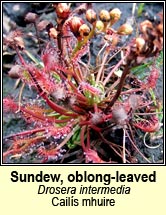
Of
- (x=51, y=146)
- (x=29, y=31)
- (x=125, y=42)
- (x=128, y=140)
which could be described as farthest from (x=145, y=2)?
(x=51, y=146)

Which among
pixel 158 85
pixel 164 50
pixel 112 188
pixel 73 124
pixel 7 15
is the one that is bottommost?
pixel 112 188

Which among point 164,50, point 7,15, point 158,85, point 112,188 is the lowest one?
point 112,188

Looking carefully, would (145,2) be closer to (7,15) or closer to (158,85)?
(158,85)

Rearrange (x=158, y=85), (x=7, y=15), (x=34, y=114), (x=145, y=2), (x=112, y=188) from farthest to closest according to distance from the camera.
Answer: (x=7, y=15) → (x=145, y=2) → (x=158, y=85) → (x=34, y=114) → (x=112, y=188)

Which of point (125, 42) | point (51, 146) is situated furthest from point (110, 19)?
point (51, 146)

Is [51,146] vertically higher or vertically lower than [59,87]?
lower

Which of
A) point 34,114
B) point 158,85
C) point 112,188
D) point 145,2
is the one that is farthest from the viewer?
point 145,2

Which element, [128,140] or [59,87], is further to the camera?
[128,140]

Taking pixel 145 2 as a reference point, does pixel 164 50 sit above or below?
below

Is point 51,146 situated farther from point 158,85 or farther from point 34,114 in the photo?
point 158,85
